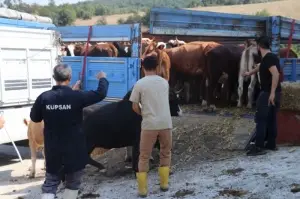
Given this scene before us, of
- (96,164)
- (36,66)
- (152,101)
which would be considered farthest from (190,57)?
(152,101)

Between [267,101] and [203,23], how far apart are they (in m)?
2.62

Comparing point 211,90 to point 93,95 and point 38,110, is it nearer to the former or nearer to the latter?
point 93,95

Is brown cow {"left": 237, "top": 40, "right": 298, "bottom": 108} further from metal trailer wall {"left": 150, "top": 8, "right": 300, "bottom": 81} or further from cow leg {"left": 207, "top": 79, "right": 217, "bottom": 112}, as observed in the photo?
metal trailer wall {"left": 150, "top": 8, "right": 300, "bottom": 81}

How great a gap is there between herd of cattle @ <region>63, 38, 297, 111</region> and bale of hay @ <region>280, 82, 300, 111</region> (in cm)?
353

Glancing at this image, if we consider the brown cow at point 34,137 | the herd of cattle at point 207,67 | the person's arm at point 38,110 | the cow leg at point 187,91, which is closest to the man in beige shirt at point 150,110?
the person's arm at point 38,110

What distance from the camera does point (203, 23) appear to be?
899 cm

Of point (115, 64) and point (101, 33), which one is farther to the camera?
point (101, 33)

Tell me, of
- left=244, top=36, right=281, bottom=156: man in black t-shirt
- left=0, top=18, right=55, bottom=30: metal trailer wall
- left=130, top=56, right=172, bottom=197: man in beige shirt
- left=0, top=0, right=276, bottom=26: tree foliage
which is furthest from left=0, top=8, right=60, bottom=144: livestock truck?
left=0, top=0, right=276, bottom=26: tree foliage

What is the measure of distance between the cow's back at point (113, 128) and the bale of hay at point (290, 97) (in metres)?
2.42

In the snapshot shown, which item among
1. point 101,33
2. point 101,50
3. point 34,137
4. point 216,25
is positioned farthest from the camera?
point 101,50

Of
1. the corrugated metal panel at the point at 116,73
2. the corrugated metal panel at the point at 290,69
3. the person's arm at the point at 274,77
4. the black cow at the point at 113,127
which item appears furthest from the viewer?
the corrugated metal panel at the point at 290,69

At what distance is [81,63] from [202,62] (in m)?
3.71

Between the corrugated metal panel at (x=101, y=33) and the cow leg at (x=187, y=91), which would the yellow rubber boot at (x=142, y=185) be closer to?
the corrugated metal panel at (x=101, y=33)

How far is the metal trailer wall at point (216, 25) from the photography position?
8.41 meters
